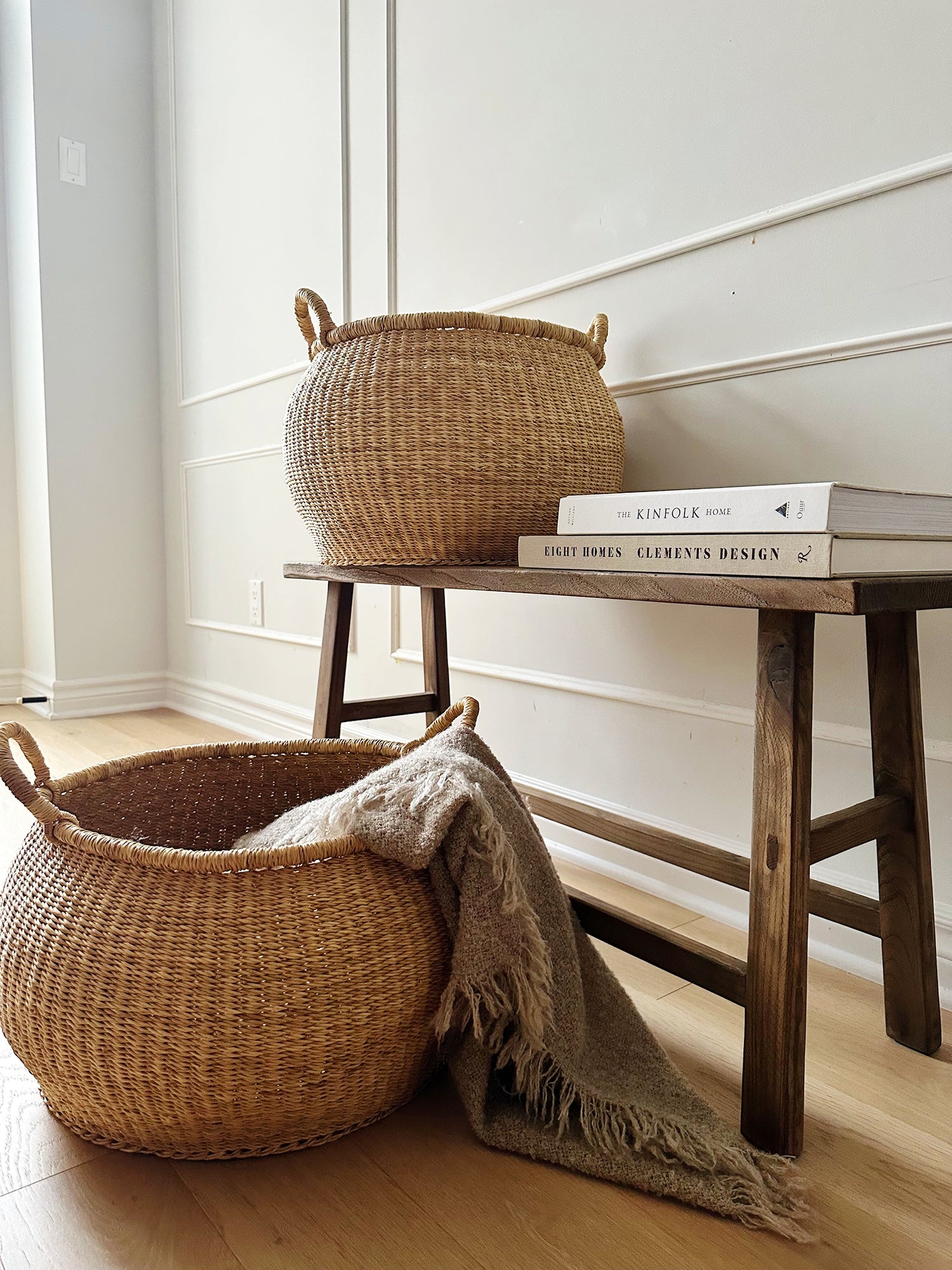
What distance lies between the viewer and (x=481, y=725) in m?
1.54

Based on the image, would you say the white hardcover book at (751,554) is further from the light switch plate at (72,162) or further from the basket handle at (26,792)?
the light switch plate at (72,162)

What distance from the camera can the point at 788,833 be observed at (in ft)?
2.27

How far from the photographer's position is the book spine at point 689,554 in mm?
651

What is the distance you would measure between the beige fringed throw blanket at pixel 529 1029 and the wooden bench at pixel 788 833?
6 centimetres

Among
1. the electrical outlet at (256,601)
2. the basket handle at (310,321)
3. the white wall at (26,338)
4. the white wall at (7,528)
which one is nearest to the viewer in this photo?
the basket handle at (310,321)

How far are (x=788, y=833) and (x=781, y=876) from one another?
3cm

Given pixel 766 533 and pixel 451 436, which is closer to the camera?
pixel 766 533

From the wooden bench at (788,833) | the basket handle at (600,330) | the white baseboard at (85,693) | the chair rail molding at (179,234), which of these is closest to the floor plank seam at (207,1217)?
the wooden bench at (788,833)

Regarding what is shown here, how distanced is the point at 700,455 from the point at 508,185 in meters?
0.56

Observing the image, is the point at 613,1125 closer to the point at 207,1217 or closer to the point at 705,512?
the point at 207,1217

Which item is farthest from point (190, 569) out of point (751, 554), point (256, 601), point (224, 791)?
point (751, 554)

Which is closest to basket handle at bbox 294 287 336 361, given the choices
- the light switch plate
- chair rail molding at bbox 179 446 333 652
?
chair rail molding at bbox 179 446 333 652

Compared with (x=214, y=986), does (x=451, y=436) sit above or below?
above

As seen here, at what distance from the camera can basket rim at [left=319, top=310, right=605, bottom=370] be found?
3.35 ft
